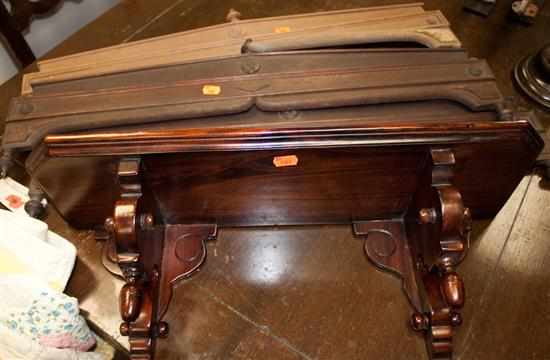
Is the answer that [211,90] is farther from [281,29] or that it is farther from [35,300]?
[35,300]

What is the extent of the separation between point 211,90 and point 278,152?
201mm

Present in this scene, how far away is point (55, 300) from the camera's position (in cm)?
79

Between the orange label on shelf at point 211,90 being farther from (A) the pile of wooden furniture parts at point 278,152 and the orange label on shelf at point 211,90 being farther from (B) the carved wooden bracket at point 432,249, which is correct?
(B) the carved wooden bracket at point 432,249

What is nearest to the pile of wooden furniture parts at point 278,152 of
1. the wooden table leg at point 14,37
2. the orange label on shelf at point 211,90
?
the orange label on shelf at point 211,90

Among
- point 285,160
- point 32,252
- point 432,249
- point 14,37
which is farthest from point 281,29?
point 14,37

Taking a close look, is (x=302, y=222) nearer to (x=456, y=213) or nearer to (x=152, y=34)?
(x=456, y=213)

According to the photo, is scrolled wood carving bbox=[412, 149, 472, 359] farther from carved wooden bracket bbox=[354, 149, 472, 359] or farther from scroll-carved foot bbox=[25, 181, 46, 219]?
scroll-carved foot bbox=[25, 181, 46, 219]

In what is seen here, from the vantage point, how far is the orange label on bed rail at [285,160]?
30.4 inches

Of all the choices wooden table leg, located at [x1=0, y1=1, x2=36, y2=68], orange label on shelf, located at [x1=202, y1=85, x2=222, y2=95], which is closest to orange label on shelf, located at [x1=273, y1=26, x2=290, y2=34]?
orange label on shelf, located at [x1=202, y1=85, x2=222, y2=95]

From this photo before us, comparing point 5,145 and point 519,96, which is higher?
point 5,145

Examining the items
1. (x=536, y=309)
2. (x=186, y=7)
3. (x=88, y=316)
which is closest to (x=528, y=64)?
(x=536, y=309)

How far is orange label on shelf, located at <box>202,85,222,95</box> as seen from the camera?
2.74 feet

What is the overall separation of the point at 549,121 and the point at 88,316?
117 cm

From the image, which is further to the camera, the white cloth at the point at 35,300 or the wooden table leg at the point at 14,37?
the wooden table leg at the point at 14,37
